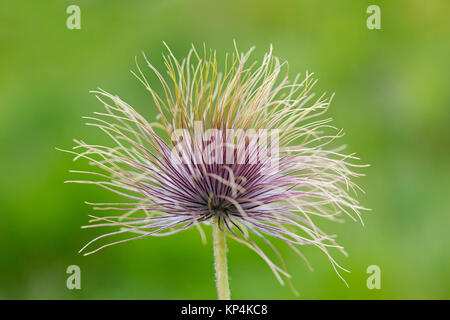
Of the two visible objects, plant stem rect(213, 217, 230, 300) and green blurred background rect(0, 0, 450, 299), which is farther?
green blurred background rect(0, 0, 450, 299)

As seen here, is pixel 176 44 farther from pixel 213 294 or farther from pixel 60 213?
pixel 213 294

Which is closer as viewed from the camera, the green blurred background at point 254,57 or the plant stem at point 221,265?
the plant stem at point 221,265

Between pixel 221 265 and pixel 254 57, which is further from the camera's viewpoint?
pixel 254 57

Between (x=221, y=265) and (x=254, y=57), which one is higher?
(x=254, y=57)

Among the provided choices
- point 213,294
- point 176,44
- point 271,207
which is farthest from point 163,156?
point 176,44
